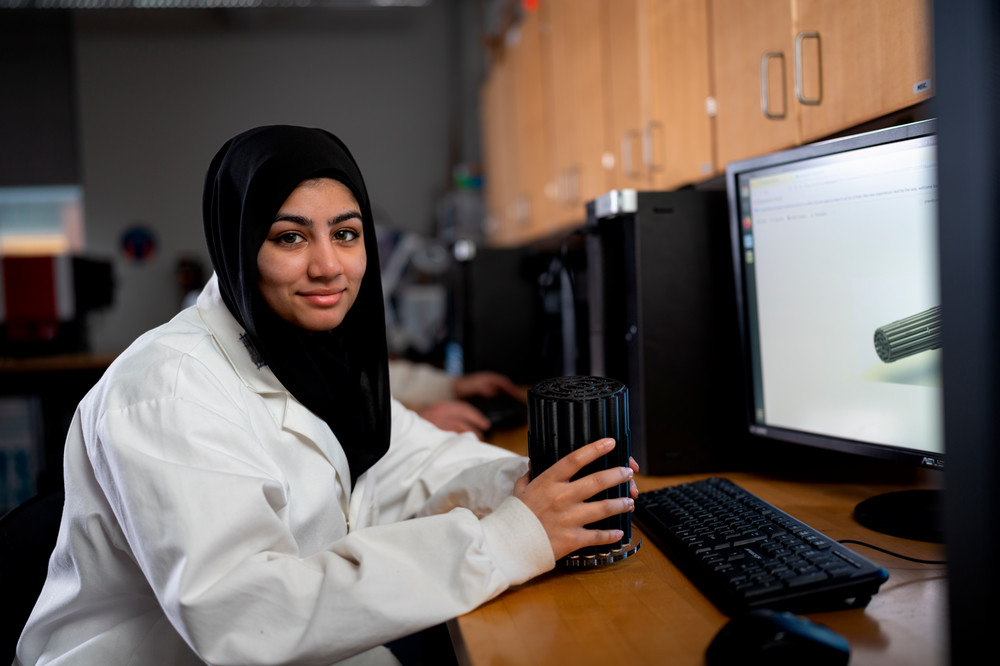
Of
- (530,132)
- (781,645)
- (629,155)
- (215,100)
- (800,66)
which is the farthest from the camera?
(215,100)

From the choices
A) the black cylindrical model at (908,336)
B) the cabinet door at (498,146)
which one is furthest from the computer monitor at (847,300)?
the cabinet door at (498,146)

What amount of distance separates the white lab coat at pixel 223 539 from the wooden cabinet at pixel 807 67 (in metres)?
0.72

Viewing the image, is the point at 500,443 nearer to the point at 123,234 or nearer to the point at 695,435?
the point at 695,435

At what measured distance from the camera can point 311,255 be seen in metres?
0.96

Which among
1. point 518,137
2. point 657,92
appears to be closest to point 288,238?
point 657,92

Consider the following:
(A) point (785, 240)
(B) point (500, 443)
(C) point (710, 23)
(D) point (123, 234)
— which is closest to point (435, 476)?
(B) point (500, 443)

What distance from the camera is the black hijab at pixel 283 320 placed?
91 cm

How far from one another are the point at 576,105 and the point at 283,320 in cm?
160

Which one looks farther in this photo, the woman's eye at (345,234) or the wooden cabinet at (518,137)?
the wooden cabinet at (518,137)

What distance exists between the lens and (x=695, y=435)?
3.81ft

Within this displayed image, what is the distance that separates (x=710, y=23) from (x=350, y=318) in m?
0.90

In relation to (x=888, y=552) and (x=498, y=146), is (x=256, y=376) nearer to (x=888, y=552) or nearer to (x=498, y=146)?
(x=888, y=552)

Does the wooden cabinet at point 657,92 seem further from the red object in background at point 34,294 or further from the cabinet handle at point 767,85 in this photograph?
the red object in background at point 34,294

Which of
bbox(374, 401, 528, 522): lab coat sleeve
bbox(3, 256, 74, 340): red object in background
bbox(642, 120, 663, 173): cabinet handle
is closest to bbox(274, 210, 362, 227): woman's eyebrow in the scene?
bbox(374, 401, 528, 522): lab coat sleeve
